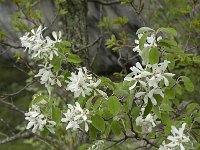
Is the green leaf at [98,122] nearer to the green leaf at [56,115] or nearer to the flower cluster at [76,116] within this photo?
the flower cluster at [76,116]

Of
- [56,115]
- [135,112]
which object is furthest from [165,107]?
[56,115]

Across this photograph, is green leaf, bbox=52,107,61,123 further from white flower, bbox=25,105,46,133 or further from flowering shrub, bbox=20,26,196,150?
white flower, bbox=25,105,46,133

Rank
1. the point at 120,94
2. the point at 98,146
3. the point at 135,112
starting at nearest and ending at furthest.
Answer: the point at 120,94 → the point at 135,112 → the point at 98,146

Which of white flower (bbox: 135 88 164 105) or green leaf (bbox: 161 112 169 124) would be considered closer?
white flower (bbox: 135 88 164 105)

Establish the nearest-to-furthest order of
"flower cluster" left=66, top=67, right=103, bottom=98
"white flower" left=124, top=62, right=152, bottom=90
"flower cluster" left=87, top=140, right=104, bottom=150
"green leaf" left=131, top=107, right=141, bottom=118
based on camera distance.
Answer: "white flower" left=124, top=62, right=152, bottom=90
"flower cluster" left=66, top=67, right=103, bottom=98
"green leaf" left=131, top=107, right=141, bottom=118
"flower cluster" left=87, top=140, right=104, bottom=150

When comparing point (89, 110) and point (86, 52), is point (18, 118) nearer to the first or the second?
point (86, 52)

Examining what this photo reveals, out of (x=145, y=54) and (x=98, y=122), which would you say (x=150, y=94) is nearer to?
(x=145, y=54)

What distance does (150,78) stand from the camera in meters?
1.69

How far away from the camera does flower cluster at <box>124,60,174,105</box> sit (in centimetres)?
167

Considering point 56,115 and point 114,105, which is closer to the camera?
point 114,105

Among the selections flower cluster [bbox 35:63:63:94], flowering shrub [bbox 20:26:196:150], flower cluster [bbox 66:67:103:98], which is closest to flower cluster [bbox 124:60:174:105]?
flowering shrub [bbox 20:26:196:150]

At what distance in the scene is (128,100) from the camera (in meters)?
1.83

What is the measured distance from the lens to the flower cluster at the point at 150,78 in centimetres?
167

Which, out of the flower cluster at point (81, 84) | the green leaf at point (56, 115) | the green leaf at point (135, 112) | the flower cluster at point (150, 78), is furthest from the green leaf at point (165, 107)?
the green leaf at point (56, 115)
